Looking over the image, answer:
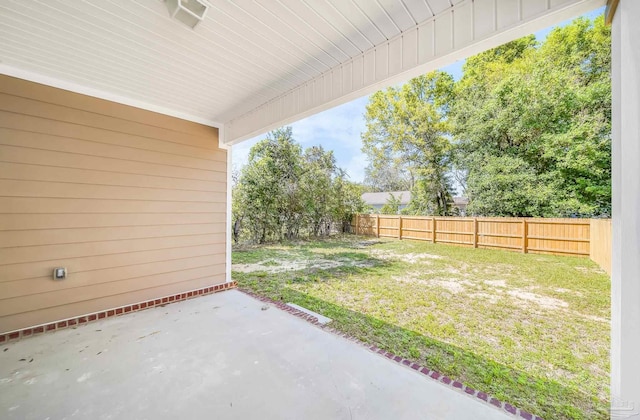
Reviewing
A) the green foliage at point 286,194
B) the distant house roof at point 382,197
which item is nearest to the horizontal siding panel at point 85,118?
the green foliage at point 286,194

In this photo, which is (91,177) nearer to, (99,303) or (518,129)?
(99,303)

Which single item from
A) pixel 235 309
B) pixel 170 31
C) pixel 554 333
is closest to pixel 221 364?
pixel 235 309

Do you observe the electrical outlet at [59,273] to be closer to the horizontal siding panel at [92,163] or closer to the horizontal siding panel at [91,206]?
the horizontal siding panel at [91,206]

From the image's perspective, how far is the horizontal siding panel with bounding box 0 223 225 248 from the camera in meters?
2.43

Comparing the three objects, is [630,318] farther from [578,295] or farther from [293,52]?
[578,295]

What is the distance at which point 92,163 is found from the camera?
9.25ft

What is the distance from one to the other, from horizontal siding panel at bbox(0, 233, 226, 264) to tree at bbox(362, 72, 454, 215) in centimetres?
1108

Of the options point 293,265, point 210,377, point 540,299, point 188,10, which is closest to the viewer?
point 188,10

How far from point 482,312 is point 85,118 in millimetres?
5251

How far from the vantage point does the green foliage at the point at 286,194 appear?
334 inches

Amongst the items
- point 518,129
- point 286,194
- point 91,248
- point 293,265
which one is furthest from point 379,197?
point 91,248

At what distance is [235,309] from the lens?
3.18 metres

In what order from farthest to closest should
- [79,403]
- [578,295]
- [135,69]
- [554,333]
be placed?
[578,295] → [554,333] → [135,69] → [79,403]

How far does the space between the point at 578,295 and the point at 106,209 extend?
6.60 meters
